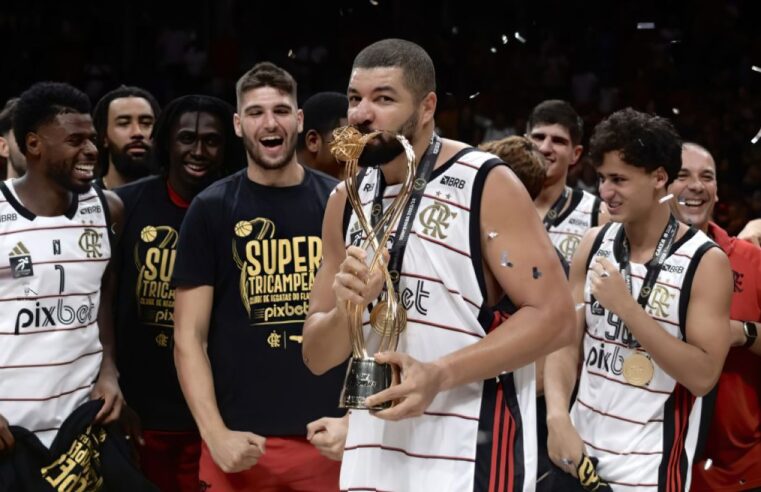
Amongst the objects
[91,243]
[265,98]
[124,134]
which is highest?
[265,98]

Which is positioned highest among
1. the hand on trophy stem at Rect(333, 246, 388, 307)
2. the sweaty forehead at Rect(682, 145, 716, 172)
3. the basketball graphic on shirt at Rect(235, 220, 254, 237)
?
the sweaty forehead at Rect(682, 145, 716, 172)

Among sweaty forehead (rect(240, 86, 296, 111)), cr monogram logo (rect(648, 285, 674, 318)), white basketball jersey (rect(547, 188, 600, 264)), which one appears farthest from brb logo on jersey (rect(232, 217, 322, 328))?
white basketball jersey (rect(547, 188, 600, 264))

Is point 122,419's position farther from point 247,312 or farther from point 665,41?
point 665,41

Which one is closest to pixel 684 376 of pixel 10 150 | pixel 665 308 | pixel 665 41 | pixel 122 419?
pixel 665 308

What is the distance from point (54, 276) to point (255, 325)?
0.71 meters

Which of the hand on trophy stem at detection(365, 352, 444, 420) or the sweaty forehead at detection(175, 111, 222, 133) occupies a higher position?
the sweaty forehead at detection(175, 111, 222, 133)

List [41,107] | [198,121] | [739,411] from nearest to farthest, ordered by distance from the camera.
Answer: [41,107]
[739,411]
[198,121]

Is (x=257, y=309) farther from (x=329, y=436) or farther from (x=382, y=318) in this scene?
(x=382, y=318)

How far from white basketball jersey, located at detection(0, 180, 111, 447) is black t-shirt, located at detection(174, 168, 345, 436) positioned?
0.36 metres

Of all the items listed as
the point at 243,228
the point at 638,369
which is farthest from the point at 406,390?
the point at 243,228

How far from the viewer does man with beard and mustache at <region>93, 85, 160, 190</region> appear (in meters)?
5.48

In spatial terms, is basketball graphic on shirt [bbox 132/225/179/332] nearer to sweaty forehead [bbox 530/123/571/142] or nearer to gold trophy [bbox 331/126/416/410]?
gold trophy [bbox 331/126/416/410]

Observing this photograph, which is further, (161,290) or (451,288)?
(161,290)

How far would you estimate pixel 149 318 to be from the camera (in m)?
4.39
